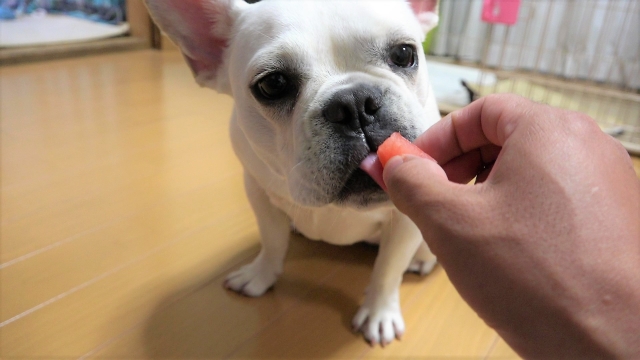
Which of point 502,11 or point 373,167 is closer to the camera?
point 373,167

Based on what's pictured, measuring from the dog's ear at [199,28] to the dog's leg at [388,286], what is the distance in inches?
23.0

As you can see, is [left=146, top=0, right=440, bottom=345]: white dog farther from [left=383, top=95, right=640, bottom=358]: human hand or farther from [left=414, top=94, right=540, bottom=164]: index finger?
[left=383, top=95, right=640, bottom=358]: human hand

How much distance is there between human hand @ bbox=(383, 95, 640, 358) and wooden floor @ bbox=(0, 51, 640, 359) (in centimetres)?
69

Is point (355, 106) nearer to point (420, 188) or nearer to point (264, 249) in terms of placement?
point (420, 188)

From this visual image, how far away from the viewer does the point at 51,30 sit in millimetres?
4047

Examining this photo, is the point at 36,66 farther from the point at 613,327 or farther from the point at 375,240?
the point at 613,327

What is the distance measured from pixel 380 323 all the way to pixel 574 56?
3043mm

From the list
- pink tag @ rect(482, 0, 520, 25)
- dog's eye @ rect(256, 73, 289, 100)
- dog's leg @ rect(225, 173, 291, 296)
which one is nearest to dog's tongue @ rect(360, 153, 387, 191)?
dog's eye @ rect(256, 73, 289, 100)

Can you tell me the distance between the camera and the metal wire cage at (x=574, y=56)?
116 inches

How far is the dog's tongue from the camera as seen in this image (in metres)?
0.78

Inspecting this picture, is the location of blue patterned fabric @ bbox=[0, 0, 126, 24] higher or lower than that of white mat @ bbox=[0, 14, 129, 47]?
higher

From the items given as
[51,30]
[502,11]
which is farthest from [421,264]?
[51,30]

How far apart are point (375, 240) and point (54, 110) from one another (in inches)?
81.1

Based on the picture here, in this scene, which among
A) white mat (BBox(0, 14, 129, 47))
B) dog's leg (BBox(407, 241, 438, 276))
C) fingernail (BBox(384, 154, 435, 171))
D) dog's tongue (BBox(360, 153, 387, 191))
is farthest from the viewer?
white mat (BBox(0, 14, 129, 47))
